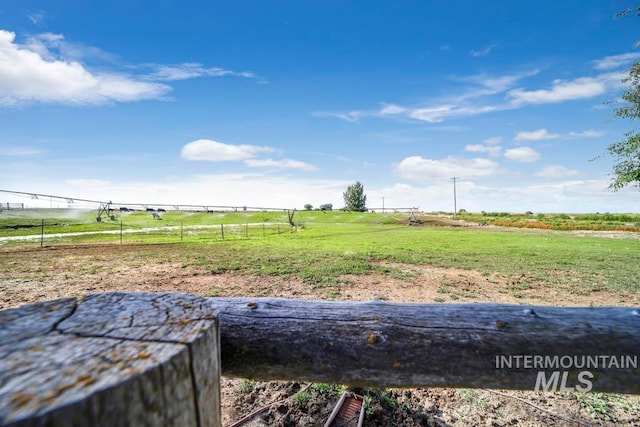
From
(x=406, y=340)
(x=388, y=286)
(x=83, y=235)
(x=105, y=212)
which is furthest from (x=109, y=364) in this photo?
(x=105, y=212)

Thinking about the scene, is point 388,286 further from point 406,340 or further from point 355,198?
point 355,198

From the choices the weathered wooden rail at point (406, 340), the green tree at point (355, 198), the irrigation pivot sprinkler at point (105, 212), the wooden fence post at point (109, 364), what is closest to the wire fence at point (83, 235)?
the irrigation pivot sprinkler at point (105, 212)

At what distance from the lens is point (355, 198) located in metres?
109

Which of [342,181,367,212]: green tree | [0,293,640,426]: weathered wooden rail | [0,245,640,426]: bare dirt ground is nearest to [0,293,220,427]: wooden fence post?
[0,293,640,426]: weathered wooden rail

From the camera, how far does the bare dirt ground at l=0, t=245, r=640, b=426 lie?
341 cm

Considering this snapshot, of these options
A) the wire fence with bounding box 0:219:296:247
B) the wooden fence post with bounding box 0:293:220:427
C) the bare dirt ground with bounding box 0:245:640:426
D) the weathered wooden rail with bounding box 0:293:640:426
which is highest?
the wooden fence post with bounding box 0:293:220:427

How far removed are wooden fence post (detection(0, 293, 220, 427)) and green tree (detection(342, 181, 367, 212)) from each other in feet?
354

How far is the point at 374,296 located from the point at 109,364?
26.8 feet

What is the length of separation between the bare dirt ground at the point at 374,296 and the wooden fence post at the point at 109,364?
111 inches

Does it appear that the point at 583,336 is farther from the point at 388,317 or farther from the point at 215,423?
the point at 215,423

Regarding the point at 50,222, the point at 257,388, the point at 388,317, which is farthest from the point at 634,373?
the point at 50,222

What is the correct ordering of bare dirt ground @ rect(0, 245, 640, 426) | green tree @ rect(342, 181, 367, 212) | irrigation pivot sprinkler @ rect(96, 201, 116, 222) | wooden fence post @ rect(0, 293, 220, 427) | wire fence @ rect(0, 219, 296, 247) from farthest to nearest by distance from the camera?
green tree @ rect(342, 181, 367, 212), irrigation pivot sprinkler @ rect(96, 201, 116, 222), wire fence @ rect(0, 219, 296, 247), bare dirt ground @ rect(0, 245, 640, 426), wooden fence post @ rect(0, 293, 220, 427)

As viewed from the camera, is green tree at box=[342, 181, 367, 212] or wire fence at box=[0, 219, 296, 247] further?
green tree at box=[342, 181, 367, 212]

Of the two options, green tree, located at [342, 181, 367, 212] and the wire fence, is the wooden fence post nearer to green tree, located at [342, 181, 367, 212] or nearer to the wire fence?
the wire fence
